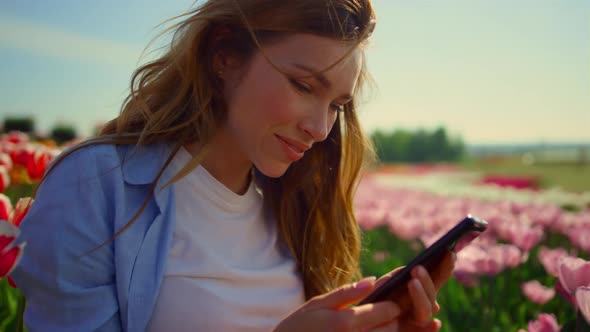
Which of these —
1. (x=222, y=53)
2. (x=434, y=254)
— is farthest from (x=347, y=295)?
(x=222, y=53)

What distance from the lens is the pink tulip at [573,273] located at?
140cm

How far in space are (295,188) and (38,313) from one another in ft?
3.07

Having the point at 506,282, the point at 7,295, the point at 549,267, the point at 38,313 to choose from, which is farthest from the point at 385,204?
the point at 38,313

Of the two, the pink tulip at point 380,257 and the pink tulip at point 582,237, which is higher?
the pink tulip at point 582,237

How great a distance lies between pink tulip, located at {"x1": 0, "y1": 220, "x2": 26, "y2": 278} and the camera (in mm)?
1207

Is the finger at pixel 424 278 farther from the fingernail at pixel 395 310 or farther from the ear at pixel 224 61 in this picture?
the ear at pixel 224 61

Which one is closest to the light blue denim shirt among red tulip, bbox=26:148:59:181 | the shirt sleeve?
the shirt sleeve

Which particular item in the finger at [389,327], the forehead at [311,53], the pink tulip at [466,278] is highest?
the forehead at [311,53]

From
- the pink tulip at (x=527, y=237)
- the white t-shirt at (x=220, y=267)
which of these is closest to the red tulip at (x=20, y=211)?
the white t-shirt at (x=220, y=267)

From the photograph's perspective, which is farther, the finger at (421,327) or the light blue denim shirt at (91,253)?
the light blue denim shirt at (91,253)

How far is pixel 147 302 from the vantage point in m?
1.40

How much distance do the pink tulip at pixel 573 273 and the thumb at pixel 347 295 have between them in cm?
63

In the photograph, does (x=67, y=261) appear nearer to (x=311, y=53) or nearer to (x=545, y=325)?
(x=311, y=53)

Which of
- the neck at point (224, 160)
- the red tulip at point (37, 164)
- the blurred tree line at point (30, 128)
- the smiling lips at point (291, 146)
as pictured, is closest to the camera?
the smiling lips at point (291, 146)
